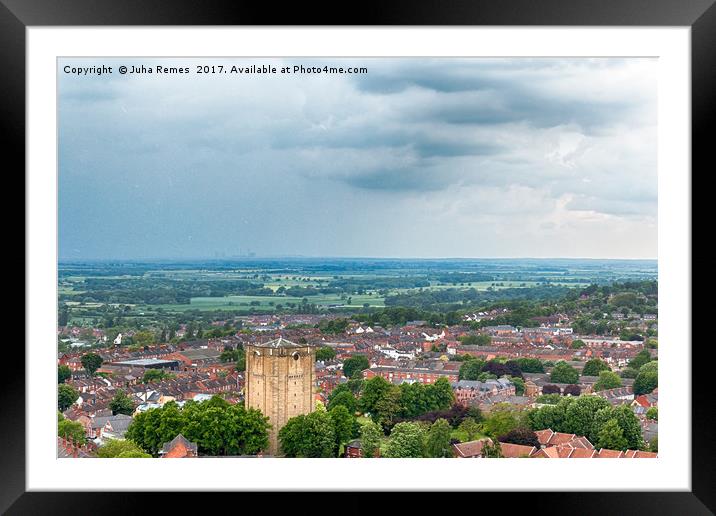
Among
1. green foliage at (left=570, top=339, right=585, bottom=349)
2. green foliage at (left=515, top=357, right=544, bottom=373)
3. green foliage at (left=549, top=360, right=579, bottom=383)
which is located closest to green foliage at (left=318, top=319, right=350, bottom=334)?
green foliage at (left=515, top=357, right=544, bottom=373)

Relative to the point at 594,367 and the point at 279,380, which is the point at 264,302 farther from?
the point at 594,367

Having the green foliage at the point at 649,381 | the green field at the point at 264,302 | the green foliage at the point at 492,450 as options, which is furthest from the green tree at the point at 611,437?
the green field at the point at 264,302

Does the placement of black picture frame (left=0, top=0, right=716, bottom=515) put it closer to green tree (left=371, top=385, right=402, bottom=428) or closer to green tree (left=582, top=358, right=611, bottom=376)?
green tree (left=371, top=385, right=402, bottom=428)

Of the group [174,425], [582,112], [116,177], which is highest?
[582,112]

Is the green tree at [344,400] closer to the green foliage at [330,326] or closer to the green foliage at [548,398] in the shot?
the green foliage at [330,326]
